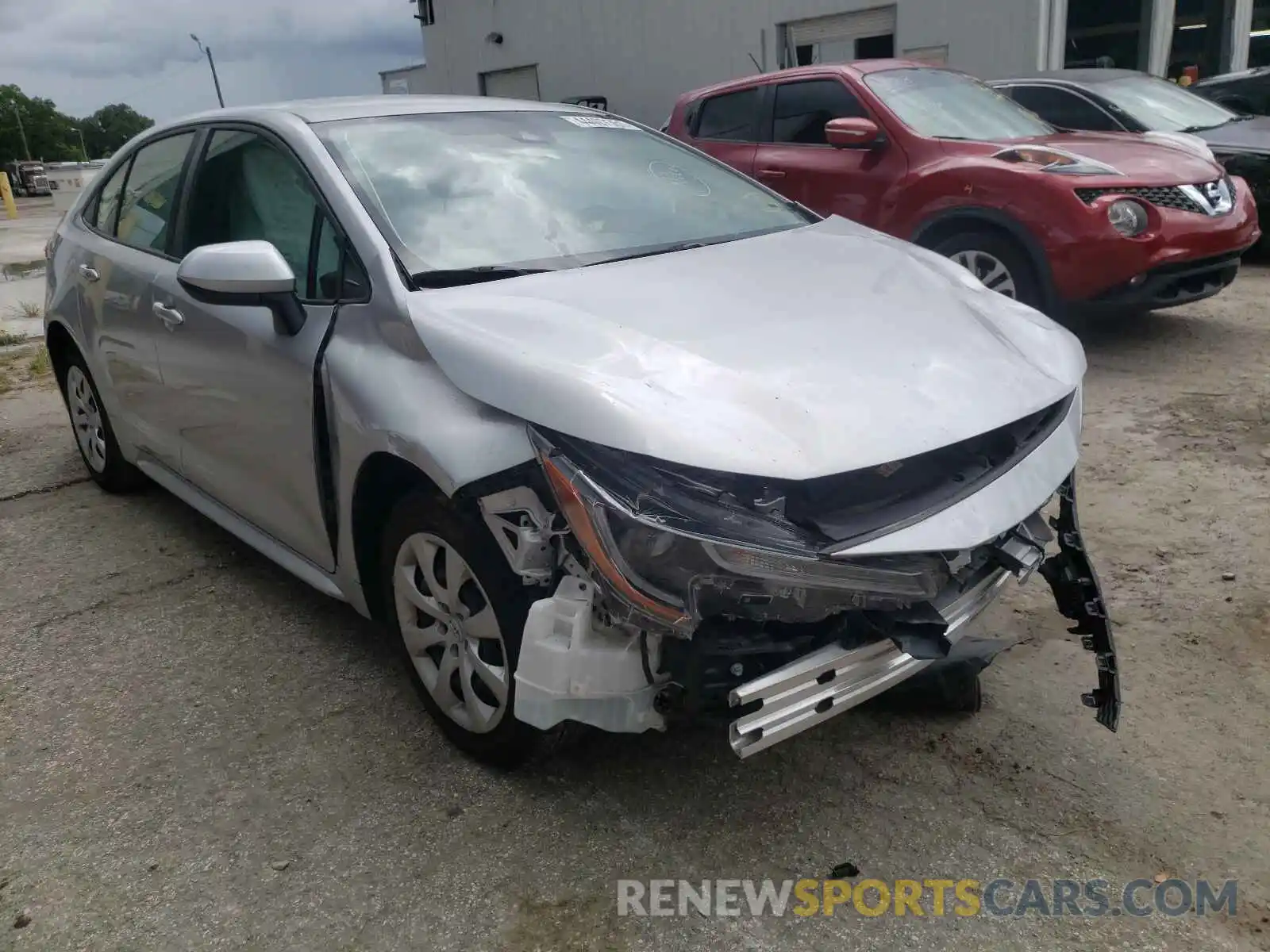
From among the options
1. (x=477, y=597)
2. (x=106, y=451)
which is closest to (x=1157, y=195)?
(x=477, y=597)

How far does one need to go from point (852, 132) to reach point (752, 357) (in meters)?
4.32

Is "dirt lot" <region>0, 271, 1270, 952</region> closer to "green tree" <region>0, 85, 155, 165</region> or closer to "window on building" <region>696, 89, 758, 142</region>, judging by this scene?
"window on building" <region>696, 89, 758, 142</region>

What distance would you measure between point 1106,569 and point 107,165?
14.4 ft

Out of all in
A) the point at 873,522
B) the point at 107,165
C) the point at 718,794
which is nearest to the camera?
the point at 873,522

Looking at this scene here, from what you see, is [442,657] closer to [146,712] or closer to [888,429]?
[146,712]

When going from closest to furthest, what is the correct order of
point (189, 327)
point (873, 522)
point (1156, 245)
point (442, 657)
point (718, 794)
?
point (873, 522), point (718, 794), point (442, 657), point (189, 327), point (1156, 245)

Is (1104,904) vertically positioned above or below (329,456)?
below

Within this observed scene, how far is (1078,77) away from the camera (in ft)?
26.7

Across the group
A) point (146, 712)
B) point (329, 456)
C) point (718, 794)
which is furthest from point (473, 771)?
point (146, 712)


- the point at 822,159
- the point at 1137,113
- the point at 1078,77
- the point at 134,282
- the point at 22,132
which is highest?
the point at 22,132

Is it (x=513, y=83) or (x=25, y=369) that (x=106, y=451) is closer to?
(x=25, y=369)

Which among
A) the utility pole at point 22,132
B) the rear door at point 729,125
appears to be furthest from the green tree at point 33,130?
the rear door at point 729,125

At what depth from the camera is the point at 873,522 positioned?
81.8 inches

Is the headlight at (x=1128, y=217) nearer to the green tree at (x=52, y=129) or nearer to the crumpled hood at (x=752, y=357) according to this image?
the crumpled hood at (x=752, y=357)
